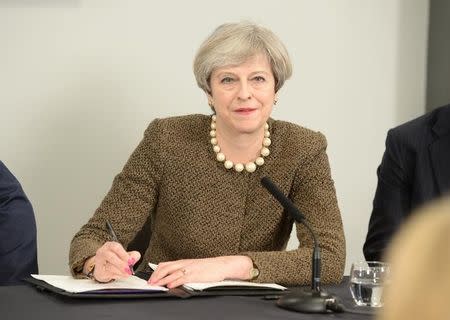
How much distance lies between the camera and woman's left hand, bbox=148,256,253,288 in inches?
65.8

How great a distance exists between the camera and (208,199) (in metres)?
2.24

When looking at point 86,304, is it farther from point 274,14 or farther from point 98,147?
point 274,14

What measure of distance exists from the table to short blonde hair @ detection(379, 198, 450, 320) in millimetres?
1100

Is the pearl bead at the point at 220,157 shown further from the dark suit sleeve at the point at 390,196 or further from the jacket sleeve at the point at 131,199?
the dark suit sleeve at the point at 390,196

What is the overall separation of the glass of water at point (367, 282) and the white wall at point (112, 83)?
1521mm

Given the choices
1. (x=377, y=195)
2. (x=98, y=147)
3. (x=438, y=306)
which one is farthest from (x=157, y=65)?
(x=438, y=306)

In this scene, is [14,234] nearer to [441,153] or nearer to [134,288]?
[134,288]

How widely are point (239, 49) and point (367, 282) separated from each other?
95cm

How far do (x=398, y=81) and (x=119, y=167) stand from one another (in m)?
1.32

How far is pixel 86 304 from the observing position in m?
1.43

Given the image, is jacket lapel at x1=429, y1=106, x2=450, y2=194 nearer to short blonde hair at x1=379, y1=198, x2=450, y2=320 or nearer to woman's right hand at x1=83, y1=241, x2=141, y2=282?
woman's right hand at x1=83, y1=241, x2=141, y2=282

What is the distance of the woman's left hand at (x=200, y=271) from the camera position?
5.48ft

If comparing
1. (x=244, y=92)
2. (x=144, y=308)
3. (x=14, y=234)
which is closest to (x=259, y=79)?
(x=244, y=92)

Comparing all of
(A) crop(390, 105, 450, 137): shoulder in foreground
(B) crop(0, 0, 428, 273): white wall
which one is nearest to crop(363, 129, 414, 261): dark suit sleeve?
(A) crop(390, 105, 450, 137): shoulder in foreground
